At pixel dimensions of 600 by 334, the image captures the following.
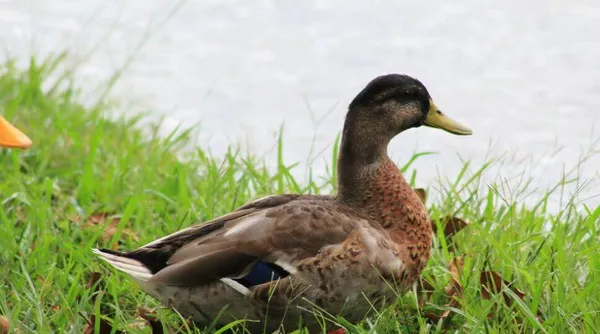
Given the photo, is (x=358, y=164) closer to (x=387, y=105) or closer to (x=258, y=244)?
(x=387, y=105)

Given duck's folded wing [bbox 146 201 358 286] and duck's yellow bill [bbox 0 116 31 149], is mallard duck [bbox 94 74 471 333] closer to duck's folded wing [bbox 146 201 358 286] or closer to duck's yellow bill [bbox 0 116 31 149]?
duck's folded wing [bbox 146 201 358 286]

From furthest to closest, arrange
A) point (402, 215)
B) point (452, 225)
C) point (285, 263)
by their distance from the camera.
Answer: point (452, 225) < point (402, 215) < point (285, 263)

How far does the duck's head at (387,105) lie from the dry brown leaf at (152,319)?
0.87 meters

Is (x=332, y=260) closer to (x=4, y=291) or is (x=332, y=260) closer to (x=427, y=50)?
(x=4, y=291)

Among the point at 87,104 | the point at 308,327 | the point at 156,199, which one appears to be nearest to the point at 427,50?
the point at 87,104

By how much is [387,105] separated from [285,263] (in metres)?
0.67

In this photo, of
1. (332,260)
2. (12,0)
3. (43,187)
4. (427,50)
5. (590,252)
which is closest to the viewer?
(332,260)

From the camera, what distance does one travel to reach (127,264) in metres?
3.79

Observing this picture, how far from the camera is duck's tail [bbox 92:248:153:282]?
12.3 ft

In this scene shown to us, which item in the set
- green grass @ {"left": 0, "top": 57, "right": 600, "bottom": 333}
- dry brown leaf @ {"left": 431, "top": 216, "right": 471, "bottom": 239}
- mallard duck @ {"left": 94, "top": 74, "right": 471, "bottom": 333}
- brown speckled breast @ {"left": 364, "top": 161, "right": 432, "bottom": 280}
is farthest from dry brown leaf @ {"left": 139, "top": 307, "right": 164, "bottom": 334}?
dry brown leaf @ {"left": 431, "top": 216, "right": 471, "bottom": 239}

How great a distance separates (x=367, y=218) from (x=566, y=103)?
8.48 ft

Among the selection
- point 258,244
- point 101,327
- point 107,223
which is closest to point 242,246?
point 258,244

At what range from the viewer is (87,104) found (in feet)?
20.6

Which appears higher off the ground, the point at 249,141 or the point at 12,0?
the point at 12,0
